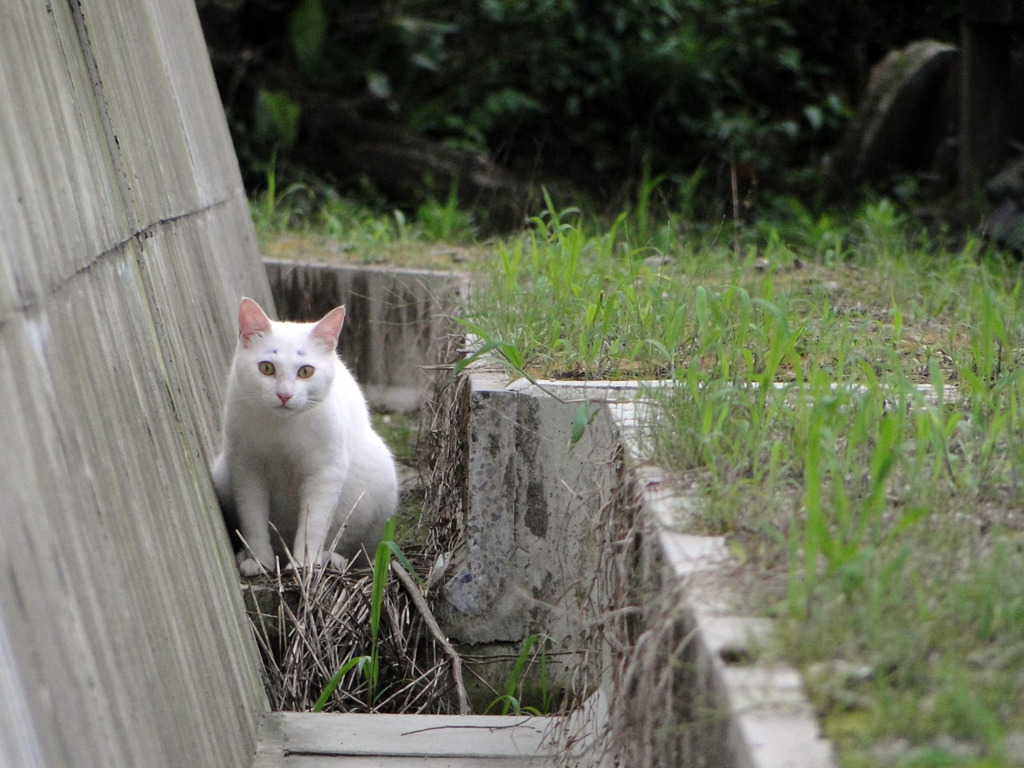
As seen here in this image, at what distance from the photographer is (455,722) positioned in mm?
2969

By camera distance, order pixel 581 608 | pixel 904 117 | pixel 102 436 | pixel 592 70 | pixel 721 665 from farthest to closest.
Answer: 1. pixel 592 70
2. pixel 904 117
3. pixel 581 608
4. pixel 102 436
5. pixel 721 665

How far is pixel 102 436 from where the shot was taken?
1.90 meters

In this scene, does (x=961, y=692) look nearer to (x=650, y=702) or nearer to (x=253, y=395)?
(x=650, y=702)

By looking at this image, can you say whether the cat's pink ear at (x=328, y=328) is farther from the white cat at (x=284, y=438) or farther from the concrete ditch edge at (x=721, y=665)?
the concrete ditch edge at (x=721, y=665)

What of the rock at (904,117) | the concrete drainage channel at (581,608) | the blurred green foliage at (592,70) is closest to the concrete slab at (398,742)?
the concrete drainage channel at (581,608)

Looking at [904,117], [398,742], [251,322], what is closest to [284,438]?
[251,322]

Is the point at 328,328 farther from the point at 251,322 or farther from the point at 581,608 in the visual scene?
the point at 581,608

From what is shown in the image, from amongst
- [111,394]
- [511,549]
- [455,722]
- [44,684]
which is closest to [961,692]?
[44,684]

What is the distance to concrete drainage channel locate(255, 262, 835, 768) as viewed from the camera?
1.62m

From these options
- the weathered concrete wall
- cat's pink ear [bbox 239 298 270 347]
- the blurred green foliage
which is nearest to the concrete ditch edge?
the weathered concrete wall

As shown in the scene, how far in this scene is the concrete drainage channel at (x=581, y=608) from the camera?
5.32ft

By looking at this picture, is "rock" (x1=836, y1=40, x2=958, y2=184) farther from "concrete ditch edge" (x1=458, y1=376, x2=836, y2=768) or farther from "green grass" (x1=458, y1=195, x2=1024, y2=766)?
"concrete ditch edge" (x1=458, y1=376, x2=836, y2=768)

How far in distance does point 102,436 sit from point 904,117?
8094 mm

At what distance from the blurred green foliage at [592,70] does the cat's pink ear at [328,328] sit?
20.8 feet
